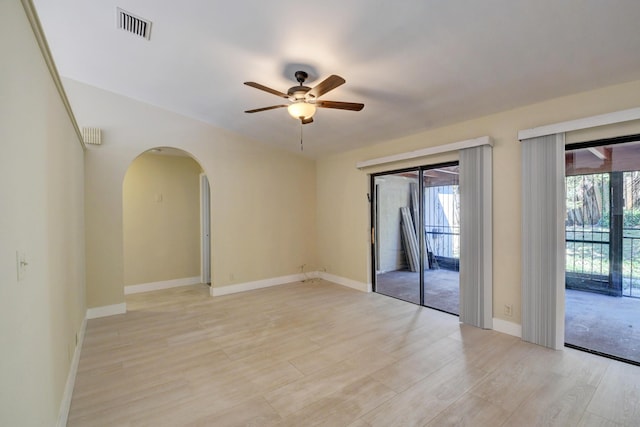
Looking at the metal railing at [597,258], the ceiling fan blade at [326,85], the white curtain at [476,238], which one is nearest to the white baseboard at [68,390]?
the ceiling fan blade at [326,85]

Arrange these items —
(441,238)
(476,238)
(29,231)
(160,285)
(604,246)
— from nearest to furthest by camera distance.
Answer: (29,231) → (604,246) → (476,238) → (441,238) → (160,285)

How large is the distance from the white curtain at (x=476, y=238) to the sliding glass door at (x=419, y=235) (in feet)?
1.11

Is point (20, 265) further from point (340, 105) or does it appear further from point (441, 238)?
point (441, 238)

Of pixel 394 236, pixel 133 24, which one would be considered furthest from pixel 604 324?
pixel 133 24

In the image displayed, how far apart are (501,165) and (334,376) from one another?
2.93 m

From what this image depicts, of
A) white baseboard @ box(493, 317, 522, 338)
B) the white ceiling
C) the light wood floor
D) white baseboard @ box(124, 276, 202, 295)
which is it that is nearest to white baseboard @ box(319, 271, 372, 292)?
the light wood floor

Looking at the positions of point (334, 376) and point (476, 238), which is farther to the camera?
point (476, 238)

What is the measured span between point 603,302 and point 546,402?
6.85ft

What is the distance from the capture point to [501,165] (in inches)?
130

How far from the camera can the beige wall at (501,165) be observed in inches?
107

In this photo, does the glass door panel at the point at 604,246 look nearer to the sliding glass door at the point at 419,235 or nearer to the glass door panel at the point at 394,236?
the sliding glass door at the point at 419,235

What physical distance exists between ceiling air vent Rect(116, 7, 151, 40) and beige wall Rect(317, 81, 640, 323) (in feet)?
→ 11.3

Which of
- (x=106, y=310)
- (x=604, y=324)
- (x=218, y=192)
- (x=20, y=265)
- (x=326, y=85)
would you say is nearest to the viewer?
(x=20, y=265)

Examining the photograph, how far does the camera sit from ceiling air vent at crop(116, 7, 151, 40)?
2.50 meters
